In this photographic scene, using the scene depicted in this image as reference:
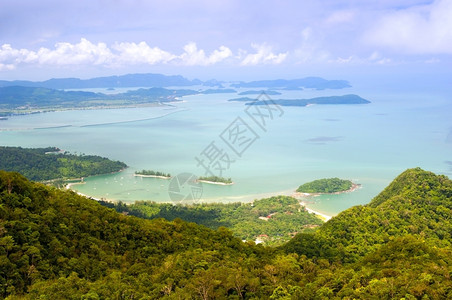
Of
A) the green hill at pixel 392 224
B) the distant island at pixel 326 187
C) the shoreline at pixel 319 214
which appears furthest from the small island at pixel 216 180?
the green hill at pixel 392 224

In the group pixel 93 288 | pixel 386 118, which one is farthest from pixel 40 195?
pixel 386 118

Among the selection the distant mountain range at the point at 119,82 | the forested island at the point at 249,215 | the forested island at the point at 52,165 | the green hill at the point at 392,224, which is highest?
the distant mountain range at the point at 119,82

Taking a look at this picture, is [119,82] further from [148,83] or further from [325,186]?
[325,186]

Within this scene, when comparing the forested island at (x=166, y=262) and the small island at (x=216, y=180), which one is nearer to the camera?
the forested island at (x=166, y=262)

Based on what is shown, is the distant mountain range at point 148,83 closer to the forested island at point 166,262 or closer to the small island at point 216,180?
the small island at point 216,180

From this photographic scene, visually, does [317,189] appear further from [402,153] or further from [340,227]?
[402,153]

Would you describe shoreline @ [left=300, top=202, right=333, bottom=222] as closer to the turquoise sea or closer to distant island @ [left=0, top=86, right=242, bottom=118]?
the turquoise sea
